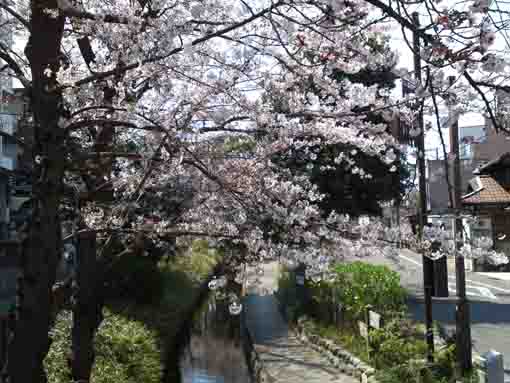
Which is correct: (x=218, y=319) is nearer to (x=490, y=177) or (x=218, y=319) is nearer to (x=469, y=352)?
(x=469, y=352)

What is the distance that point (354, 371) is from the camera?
9625 millimetres

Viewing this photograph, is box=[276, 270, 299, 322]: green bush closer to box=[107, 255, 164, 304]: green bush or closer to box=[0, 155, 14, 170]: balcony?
box=[107, 255, 164, 304]: green bush

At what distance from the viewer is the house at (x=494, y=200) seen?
1128 inches

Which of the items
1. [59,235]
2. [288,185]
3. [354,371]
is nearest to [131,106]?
[59,235]

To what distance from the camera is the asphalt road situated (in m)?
12.1

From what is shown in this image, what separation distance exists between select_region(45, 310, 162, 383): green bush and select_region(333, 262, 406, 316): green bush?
3549 millimetres

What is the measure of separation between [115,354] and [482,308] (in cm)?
1160

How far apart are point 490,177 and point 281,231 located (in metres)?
28.5

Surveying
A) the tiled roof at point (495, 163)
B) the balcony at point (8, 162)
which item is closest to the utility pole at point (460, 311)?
the tiled roof at point (495, 163)

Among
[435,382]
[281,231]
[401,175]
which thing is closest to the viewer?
[281,231]

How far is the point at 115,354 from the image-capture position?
9891mm

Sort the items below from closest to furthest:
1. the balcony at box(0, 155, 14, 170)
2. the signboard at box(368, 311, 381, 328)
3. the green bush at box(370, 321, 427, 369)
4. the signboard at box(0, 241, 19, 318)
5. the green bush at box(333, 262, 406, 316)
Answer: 1. the green bush at box(370, 321, 427, 369)
2. the signboard at box(368, 311, 381, 328)
3. the green bush at box(333, 262, 406, 316)
4. the signboard at box(0, 241, 19, 318)
5. the balcony at box(0, 155, 14, 170)

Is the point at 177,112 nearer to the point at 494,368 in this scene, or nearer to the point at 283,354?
the point at 494,368

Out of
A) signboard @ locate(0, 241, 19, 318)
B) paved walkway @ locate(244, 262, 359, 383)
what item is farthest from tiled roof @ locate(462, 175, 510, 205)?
signboard @ locate(0, 241, 19, 318)
